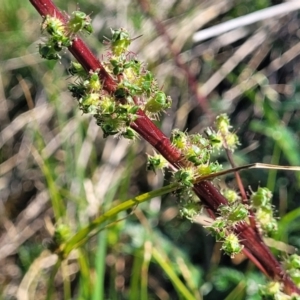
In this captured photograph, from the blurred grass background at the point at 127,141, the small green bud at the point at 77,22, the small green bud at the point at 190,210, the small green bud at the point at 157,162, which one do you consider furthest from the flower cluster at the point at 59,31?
the blurred grass background at the point at 127,141

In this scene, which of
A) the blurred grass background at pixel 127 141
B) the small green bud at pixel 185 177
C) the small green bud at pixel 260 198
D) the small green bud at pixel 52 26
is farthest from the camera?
the blurred grass background at pixel 127 141

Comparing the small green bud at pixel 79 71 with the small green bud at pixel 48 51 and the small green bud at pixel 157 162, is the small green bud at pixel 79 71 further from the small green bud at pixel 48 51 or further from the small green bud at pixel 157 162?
the small green bud at pixel 157 162

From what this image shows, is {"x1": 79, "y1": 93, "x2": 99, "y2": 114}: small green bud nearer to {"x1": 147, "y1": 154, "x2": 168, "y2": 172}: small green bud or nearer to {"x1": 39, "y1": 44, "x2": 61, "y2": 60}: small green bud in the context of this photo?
{"x1": 39, "y1": 44, "x2": 61, "y2": 60}: small green bud

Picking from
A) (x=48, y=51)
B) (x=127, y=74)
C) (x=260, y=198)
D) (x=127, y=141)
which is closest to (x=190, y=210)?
(x=260, y=198)

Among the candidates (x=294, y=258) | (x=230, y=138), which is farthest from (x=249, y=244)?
(x=230, y=138)

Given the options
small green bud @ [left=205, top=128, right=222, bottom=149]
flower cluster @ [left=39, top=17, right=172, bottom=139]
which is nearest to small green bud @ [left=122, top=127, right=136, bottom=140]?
flower cluster @ [left=39, top=17, right=172, bottom=139]

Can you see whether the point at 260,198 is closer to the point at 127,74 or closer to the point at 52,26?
the point at 127,74
